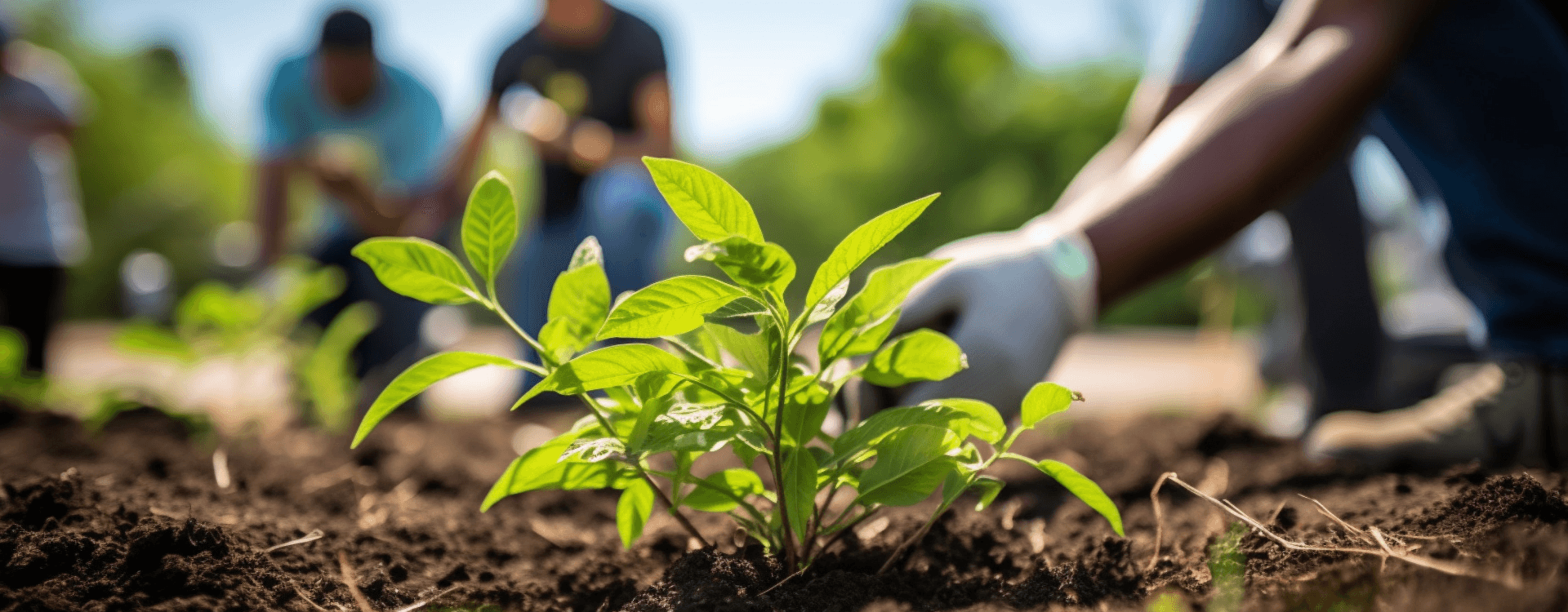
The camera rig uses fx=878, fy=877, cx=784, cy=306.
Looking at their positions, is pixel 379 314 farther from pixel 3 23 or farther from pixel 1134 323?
pixel 1134 323

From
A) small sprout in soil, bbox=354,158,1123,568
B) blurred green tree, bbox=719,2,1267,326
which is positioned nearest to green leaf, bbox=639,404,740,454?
small sprout in soil, bbox=354,158,1123,568

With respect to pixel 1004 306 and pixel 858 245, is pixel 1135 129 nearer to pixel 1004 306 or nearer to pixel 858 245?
pixel 1004 306

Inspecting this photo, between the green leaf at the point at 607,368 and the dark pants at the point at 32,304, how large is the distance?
3548 mm

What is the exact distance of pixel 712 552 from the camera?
909 mm

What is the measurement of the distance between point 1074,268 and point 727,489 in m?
0.59

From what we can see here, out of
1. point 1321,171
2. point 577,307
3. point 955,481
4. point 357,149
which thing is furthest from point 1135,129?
point 357,149

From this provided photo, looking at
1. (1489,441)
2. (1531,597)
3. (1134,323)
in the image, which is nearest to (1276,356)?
(1489,441)

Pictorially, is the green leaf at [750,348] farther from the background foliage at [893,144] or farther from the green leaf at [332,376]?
the background foliage at [893,144]

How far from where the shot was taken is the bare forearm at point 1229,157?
1.20m

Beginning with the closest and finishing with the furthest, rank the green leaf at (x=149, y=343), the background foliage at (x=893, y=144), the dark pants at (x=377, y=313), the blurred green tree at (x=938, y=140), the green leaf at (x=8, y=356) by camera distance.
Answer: the green leaf at (x=8, y=356)
the green leaf at (x=149, y=343)
the dark pants at (x=377, y=313)
the background foliage at (x=893, y=144)
the blurred green tree at (x=938, y=140)

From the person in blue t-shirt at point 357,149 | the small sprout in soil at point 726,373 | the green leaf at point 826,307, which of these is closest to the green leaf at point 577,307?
the small sprout in soil at point 726,373

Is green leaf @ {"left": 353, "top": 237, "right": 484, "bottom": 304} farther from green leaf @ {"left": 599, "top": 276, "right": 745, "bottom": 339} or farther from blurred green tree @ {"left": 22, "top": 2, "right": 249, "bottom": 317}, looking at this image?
blurred green tree @ {"left": 22, "top": 2, "right": 249, "bottom": 317}

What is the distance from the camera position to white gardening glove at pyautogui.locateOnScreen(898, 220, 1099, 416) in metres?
1.15

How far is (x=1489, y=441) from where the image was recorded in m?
1.66
